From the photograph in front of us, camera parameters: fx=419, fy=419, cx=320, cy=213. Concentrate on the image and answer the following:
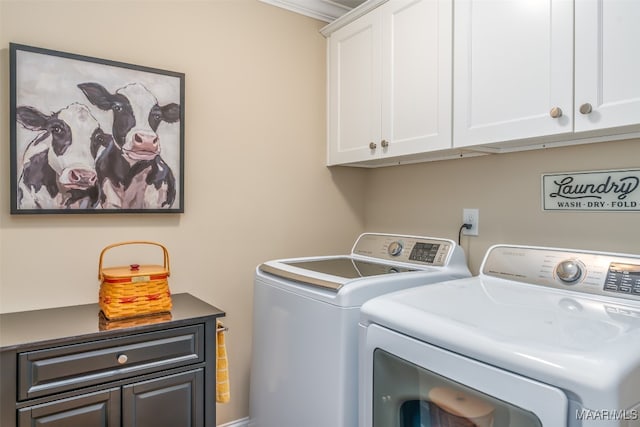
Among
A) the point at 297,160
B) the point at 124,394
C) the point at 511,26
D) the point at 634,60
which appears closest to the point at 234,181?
the point at 297,160

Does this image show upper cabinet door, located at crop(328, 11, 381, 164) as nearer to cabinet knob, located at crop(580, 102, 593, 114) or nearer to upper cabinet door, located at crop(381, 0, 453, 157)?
upper cabinet door, located at crop(381, 0, 453, 157)

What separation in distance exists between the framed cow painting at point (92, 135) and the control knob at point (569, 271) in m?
1.54

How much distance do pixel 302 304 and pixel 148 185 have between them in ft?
2.91

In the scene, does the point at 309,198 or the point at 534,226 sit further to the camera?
the point at 309,198

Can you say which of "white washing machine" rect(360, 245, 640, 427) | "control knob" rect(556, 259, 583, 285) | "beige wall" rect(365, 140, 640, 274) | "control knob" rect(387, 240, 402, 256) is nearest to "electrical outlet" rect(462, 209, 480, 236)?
"beige wall" rect(365, 140, 640, 274)

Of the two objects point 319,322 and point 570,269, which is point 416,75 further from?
point 319,322

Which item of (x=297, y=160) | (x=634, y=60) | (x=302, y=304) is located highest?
(x=634, y=60)

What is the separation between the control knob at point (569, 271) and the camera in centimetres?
133

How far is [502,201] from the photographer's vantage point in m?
1.84

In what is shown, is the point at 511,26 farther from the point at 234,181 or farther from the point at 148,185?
the point at 148,185

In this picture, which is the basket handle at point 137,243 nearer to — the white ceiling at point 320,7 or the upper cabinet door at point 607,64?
the white ceiling at point 320,7

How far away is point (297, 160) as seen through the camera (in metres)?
2.31

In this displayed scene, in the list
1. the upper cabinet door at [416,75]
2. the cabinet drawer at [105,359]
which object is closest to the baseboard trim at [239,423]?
the cabinet drawer at [105,359]

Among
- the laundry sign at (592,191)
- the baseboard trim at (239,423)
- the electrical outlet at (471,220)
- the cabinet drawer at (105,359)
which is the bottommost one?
the baseboard trim at (239,423)
